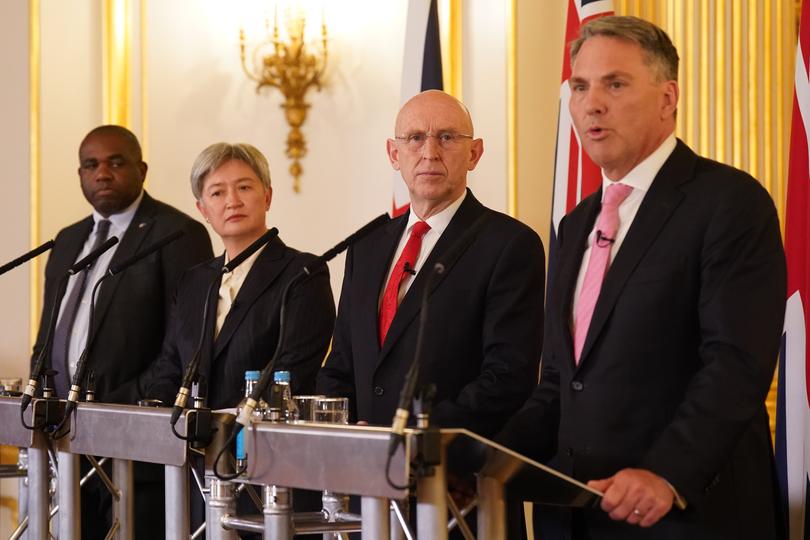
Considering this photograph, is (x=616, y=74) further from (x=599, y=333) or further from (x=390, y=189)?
(x=390, y=189)

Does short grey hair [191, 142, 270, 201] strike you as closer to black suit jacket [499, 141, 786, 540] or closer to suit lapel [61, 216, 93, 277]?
suit lapel [61, 216, 93, 277]

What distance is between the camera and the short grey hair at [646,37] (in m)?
2.58

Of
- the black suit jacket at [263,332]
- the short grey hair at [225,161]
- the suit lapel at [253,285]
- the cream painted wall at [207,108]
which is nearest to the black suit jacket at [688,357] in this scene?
the black suit jacket at [263,332]

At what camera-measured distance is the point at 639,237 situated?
8.23 feet

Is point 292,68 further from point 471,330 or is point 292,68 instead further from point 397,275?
point 471,330

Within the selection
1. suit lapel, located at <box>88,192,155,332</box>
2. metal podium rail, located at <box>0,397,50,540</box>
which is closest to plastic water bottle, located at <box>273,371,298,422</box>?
metal podium rail, located at <box>0,397,50,540</box>

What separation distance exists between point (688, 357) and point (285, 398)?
0.89 meters

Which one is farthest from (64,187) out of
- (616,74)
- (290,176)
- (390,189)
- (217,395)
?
(616,74)

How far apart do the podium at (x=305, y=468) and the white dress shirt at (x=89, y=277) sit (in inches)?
42.9

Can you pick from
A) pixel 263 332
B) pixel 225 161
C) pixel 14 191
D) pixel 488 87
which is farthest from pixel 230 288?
pixel 14 191

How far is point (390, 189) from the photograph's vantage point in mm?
6309

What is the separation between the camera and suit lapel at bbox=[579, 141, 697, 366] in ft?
Answer: 8.18

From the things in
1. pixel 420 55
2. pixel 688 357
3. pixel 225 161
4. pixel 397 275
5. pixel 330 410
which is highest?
pixel 420 55

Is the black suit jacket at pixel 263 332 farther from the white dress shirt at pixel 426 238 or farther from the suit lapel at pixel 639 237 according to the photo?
the suit lapel at pixel 639 237
